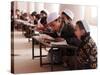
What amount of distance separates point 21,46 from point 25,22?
0.94ft

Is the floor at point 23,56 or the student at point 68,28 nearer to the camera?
the floor at point 23,56

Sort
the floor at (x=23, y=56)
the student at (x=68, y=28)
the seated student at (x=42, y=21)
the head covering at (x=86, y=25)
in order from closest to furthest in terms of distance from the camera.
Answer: the floor at (x=23, y=56) < the seated student at (x=42, y=21) < the student at (x=68, y=28) < the head covering at (x=86, y=25)

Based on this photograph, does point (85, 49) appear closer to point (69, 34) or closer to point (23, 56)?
point (69, 34)

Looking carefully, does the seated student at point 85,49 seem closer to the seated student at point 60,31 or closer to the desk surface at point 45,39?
the seated student at point 60,31

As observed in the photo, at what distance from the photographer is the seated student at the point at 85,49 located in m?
2.71

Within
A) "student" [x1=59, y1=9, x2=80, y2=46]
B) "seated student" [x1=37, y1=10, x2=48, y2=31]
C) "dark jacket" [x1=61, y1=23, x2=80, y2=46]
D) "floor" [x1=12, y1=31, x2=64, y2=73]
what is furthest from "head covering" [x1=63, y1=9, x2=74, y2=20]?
"floor" [x1=12, y1=31, x2=64, y2=73]

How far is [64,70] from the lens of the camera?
2.65 m

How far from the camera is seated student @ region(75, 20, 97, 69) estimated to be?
8.87ft

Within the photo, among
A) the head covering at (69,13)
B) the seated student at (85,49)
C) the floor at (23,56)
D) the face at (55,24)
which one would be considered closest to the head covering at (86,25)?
the seated student at (85,49)

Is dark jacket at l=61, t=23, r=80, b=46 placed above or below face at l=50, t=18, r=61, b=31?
below

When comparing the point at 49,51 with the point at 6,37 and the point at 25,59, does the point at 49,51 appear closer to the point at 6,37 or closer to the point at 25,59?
the point at 25,59

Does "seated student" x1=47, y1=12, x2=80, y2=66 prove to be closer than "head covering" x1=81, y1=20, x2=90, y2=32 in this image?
Yes

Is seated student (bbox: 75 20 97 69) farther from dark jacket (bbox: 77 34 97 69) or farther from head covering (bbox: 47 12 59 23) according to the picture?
head covering (bbox: 47 12 59 23)

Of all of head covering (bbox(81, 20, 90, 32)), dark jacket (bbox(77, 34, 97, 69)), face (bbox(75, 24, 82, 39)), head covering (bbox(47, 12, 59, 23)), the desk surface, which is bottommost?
dark jacket (bbox(77, 34, 97, 69))
